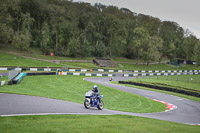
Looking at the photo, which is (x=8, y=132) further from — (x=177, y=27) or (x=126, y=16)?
(x=177, y=27)

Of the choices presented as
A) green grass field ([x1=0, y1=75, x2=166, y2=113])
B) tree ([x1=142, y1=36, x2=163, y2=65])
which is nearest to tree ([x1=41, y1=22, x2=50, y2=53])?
tree ([x1=142, y1=36, x2=163, y2=65])

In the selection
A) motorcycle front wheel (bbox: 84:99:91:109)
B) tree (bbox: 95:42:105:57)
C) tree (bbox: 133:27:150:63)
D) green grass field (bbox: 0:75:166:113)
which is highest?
tree (bbox: 133:27:150:63)

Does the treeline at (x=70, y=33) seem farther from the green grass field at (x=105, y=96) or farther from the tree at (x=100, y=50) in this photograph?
the green grass field at (x=105, y=96)

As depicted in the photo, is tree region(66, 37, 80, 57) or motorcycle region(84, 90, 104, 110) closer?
motorcycle region(84, 90, 104, 110)

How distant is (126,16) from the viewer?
13612cm

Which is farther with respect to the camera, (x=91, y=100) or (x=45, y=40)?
(x=45, y=40)

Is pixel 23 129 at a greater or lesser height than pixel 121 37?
lesser

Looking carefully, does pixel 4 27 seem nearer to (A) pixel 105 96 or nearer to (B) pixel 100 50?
(B) pixel 100 50

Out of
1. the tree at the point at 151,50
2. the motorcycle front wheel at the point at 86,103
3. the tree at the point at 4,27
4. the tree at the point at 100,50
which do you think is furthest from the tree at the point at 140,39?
the motorcycle front wheel at the point at 86,103

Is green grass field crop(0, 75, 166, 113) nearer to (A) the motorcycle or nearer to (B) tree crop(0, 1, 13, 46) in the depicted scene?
(A) the motorcycle

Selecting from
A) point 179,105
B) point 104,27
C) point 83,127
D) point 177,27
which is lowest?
point 179,105

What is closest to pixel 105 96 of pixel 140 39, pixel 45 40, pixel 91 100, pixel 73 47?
pixel 91 100

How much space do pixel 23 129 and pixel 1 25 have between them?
241 ft

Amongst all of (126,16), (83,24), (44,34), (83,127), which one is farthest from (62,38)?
(83,127)
